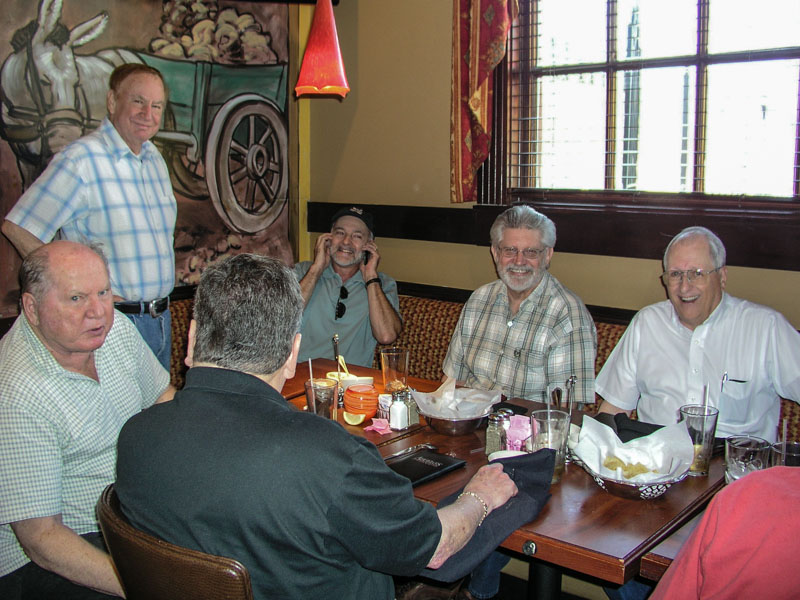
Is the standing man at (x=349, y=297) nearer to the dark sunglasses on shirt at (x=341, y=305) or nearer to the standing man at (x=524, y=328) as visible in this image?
the dark sunglasses on shirt at (x=341, y=305)

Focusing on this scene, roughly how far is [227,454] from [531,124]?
286 cm

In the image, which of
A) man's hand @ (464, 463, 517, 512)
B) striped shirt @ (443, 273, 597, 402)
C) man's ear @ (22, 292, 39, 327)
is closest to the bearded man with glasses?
striped shirt @ (443, 273, 597, 402)

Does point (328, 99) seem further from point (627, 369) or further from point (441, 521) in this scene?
point (441, 521)

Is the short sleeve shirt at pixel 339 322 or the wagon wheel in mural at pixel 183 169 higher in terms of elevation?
the wagon wheel in mural at pixel 183 169

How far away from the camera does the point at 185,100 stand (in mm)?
3912

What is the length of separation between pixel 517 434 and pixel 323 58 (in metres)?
1.96

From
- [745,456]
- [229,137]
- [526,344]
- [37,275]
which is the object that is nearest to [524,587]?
[526,344]

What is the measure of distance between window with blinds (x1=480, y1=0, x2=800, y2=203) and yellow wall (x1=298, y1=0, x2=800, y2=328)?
37 cm

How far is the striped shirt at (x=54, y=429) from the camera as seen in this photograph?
1.74 metres


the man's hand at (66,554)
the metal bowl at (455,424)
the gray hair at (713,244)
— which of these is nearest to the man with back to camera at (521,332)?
the gray hair at (713,244)

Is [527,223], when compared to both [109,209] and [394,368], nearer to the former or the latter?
[394,368]

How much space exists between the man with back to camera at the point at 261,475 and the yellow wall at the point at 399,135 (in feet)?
7.79

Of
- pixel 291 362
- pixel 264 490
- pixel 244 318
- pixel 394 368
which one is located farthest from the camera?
pixel 394 368

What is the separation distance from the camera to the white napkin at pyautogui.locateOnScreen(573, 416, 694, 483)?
5.92 ft
